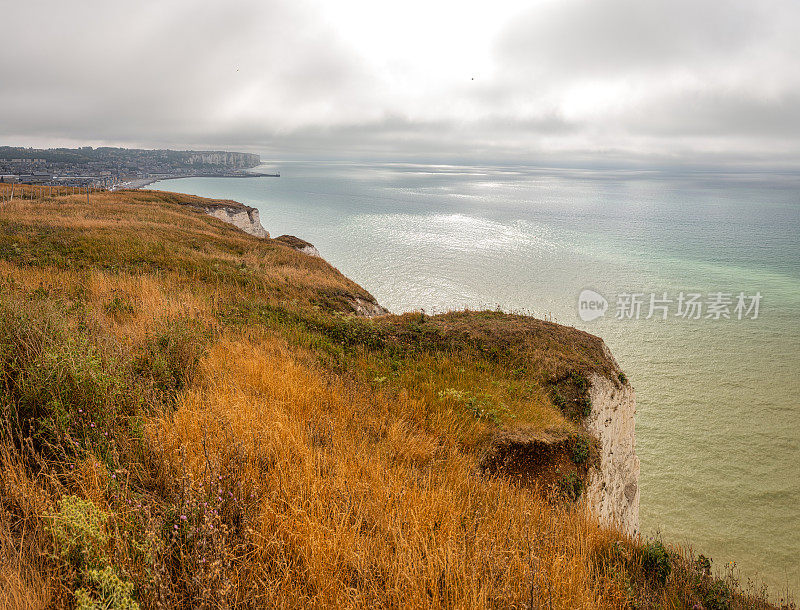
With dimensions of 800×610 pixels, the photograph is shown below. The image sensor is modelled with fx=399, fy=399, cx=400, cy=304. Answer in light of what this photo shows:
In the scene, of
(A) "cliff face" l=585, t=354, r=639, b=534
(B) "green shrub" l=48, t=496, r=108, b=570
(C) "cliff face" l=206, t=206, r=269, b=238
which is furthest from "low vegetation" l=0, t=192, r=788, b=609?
(C) "cliff face" l=206, t=206, r=269, b=238

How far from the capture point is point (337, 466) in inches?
183

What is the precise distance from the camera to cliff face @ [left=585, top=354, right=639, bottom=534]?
36.7ft

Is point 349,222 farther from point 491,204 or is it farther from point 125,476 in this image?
point 125,476

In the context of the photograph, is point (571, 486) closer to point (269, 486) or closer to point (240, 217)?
point (269, 486)

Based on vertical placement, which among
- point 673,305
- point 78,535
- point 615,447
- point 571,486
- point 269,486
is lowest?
point 615,447

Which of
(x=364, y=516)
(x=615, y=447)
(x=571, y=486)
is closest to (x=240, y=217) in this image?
(x=615, y=447)

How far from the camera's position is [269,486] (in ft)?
13.4

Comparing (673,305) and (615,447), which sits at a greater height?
(673,305)

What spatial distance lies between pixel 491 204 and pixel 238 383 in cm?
15079

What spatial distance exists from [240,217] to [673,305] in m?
53.0

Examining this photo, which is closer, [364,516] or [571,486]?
[364,516]

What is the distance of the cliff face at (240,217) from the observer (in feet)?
159

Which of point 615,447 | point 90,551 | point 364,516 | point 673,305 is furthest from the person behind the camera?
point 673,305

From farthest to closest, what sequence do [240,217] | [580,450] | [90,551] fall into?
[240,217], [580,450], [90,551]
